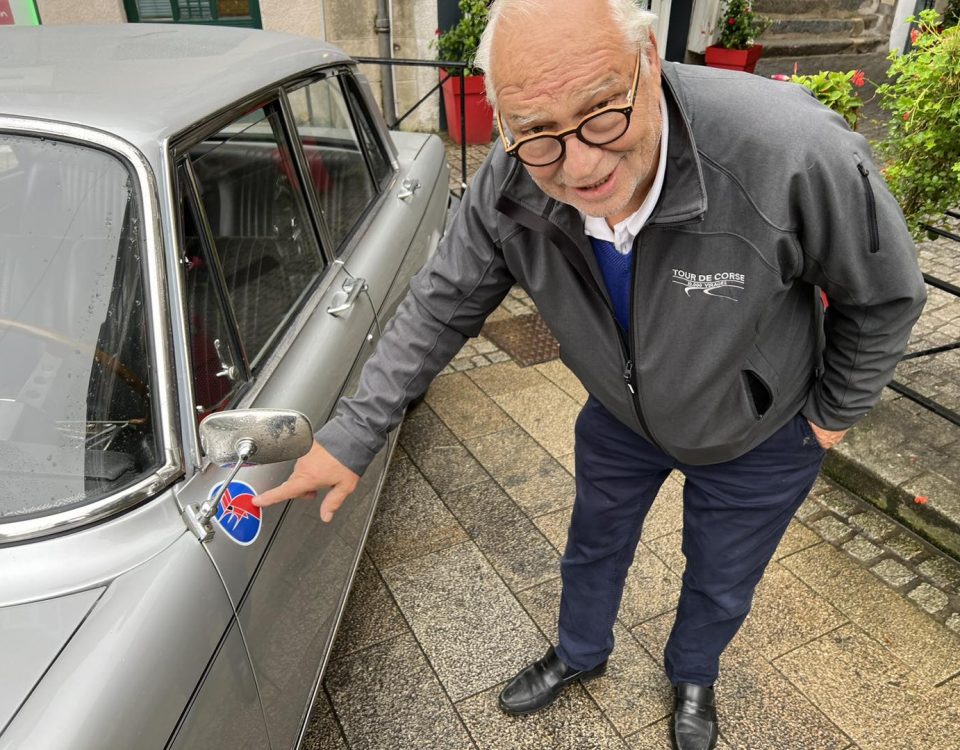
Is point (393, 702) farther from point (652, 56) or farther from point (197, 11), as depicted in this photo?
point (197, 11)

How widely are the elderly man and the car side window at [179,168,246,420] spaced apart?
0.26 metres

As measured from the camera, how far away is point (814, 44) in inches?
408

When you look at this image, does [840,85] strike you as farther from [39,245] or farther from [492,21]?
[39,245]

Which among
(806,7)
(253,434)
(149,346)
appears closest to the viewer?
(253,434)

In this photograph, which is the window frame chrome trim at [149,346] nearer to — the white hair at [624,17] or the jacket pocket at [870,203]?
the white hair at [624,17]

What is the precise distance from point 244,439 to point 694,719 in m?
1.66

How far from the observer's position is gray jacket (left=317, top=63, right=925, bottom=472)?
4.86 ft

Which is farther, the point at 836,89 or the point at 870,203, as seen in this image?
the point at 836,89

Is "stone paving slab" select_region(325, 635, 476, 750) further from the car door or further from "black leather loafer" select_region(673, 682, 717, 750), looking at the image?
"black leather loafer" select_region(673, 682, 717, 750)

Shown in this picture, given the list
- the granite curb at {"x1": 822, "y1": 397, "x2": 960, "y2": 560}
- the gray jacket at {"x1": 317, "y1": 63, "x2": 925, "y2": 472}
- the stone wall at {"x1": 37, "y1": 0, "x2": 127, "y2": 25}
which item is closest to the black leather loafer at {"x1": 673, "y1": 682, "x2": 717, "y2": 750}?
the gray jacket at {"x1": 317, "y1": 63, "x2": 925, "y2": 472}

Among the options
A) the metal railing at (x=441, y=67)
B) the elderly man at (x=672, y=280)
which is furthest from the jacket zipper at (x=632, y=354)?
the metal railing at (x=441, y=67)

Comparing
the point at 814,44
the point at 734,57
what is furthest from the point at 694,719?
the point at 814,44

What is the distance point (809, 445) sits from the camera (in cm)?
195

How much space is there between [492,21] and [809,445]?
127cm
